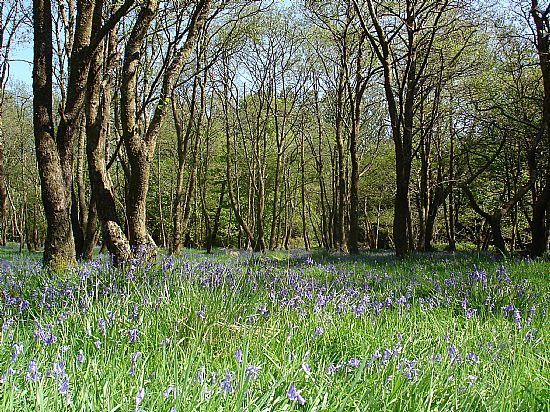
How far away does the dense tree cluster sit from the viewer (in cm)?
753

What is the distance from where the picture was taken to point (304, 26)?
23.1 m

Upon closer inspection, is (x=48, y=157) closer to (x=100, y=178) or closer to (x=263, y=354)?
(x=100, y=178)

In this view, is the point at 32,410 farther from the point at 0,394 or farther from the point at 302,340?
the point at 302,340

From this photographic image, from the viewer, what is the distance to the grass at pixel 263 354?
6.81 ft

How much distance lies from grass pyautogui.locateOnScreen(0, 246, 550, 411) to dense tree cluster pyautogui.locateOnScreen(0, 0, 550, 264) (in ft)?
10.5

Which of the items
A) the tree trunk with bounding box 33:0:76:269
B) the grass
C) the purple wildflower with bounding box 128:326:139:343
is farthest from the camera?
the tree trunk with bounding box 33:0:76:269

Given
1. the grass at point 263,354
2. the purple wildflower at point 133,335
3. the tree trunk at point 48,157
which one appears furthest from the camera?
the tree trunk at point 48,157

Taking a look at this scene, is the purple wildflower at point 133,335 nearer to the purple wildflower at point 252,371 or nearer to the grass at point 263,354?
the grass at point 263,354

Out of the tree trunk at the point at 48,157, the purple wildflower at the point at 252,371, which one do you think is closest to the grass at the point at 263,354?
the purple wildflower at the point at 252,371

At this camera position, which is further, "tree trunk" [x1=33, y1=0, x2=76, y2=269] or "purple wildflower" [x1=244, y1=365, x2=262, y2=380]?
"tree trunk" [x1=33, y1=0, x2=76, y2=269]

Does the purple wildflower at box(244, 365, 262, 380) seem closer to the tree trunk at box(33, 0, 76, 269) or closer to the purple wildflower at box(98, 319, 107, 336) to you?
the purple wildflower at box(98, 319, 107, 336)

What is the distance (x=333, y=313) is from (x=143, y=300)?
1586 mm

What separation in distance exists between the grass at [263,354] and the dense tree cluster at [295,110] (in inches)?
125

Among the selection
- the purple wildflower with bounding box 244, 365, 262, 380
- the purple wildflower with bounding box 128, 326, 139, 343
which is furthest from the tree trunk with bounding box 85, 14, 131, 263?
the purple wildflower with bounding box 244, 365, 262, 380
